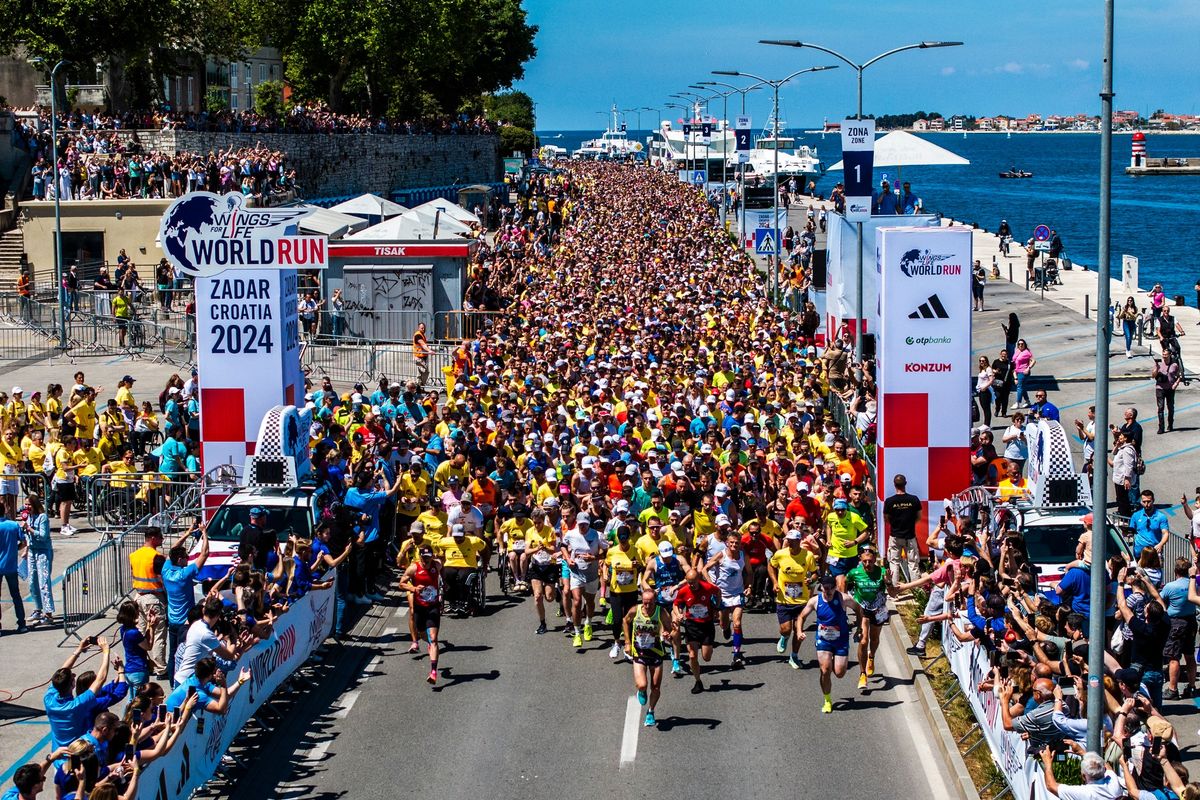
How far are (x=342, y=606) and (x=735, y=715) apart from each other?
194 inches

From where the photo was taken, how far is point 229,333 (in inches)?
810

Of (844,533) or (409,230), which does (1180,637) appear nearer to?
(844,533)

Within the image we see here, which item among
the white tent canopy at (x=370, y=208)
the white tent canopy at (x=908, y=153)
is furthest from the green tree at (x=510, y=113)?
the white tent canopy at (x=908, y=153)

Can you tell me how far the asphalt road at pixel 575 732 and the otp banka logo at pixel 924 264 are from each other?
5113 millimetres

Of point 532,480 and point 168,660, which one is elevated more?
point 532,480

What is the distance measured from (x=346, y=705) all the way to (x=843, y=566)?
544cm

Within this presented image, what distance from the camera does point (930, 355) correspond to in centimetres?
1936

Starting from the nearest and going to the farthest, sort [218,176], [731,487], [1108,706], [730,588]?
[1108,706] < [730,588] < [731,487] < [218,176]

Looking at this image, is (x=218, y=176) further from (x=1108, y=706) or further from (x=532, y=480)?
(x=1108, y=706)

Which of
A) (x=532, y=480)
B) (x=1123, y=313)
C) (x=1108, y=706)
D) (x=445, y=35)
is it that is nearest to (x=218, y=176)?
(x=1123, y=313)

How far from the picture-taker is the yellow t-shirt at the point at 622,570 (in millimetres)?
15805

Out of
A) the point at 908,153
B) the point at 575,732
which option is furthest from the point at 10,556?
the point at 908,153

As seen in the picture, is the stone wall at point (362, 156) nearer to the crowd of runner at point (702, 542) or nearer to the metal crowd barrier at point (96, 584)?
the crowd of runner at point (702, 542)

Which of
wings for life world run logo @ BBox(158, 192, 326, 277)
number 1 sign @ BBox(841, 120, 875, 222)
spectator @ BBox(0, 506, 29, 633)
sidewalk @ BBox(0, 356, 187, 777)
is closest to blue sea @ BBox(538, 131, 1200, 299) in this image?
number 1 sign @ BBox(841, 120, 875, 222)
